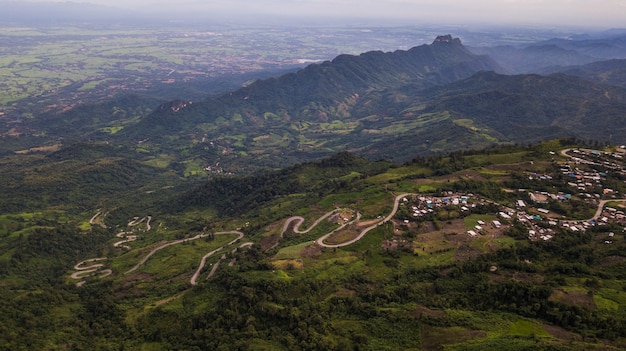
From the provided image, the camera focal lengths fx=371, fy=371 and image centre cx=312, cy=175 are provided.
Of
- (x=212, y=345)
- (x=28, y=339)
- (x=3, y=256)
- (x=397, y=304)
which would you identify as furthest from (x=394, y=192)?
(x=3, y=256)

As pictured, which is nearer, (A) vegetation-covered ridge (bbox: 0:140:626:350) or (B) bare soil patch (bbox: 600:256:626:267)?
(A) vegetation-covered ridge (bbox: 0:140:626:350)

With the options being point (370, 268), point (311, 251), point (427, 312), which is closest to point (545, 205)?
point (370, 268)

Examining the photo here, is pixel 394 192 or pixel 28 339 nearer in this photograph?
pixel 28 339

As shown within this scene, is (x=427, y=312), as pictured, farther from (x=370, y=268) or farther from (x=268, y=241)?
(x=268, y=241)

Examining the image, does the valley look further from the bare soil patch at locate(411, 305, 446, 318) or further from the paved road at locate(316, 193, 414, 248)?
the paved road at locate(316, 193, 414, 248)

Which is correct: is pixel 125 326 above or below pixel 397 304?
below

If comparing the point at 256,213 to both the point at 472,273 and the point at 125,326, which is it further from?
the point at 472,273

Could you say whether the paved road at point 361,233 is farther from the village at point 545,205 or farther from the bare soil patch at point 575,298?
the bare soil patch at point 575,298

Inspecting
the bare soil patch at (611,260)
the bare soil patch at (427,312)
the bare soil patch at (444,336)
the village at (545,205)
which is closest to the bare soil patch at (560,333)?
the bare soil patch at (444,336)

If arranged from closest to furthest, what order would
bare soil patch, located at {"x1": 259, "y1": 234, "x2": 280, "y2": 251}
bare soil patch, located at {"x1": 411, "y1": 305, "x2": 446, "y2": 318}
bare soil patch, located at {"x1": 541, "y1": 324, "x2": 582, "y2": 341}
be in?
bare soil patch, located at {"x1": 541, "y1": 324, "x2": 582, "y2": 341}, bare soil patch, located at {"x1": 411, "y1": 305, "x2": 446, "y2": 318}, bare soil patch, located at {"x1": 259, "y1": 234, "x2": 280, "y2": 251}

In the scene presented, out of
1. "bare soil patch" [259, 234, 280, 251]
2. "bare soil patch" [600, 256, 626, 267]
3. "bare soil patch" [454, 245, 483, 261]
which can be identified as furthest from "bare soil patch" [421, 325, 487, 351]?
"bare soil patch" [259, 234, 280, 251]

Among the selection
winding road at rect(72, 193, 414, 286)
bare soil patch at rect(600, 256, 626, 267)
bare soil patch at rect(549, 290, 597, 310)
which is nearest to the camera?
bare soil patch at rect(549, 290, 597, 310)
